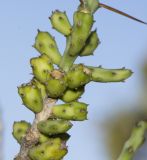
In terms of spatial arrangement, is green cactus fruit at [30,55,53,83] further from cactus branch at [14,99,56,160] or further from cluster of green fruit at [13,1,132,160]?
cactus branch at [14,99,56,160]

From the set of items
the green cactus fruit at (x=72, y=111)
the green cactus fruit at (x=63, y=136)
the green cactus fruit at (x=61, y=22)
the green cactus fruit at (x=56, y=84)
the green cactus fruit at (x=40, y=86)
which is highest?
the green cactus fruit at (x=61, y=22)

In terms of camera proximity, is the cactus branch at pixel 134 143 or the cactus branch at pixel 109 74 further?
the cactus branch at pixel 109 74

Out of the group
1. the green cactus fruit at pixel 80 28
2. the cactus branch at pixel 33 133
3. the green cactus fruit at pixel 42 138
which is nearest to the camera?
the green cactus fruit at pixel 80 28

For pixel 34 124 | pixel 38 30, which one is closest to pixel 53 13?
pixel 38 30

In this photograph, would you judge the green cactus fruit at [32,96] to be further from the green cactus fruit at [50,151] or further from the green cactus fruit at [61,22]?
the green cactus fruit at [61,22]

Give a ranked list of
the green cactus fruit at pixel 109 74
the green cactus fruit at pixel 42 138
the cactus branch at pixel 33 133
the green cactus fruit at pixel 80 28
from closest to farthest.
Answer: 1. the green cactus fruit at pixel 80 28
2. the cactus branch at pixel 33 133
3. the green cactus fruit at pixel 42 138
4. the green cactus fruit at pixel 109 74

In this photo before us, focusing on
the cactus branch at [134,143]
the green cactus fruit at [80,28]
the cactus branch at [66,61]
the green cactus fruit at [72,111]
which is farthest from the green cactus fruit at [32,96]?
the cactus branch at [134,143]

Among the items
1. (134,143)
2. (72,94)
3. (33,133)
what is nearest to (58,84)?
(72,94)
